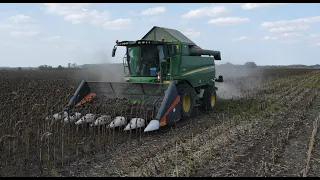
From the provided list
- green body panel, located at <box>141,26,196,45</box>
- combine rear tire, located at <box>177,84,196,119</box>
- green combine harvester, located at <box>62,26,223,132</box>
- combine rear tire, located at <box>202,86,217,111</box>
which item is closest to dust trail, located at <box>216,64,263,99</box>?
combine rear tire, located at <box>202,86,217,111</box>

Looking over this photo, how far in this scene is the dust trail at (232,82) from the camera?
50.7 ft

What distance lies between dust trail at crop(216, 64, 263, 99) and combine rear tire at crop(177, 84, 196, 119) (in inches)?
224

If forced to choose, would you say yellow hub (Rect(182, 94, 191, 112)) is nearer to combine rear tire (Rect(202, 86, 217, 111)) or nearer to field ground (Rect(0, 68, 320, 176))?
field ground (Rect(0, 68, 320, 176))

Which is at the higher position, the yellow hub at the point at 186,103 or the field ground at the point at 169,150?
the yellow hub at the point at 186,103

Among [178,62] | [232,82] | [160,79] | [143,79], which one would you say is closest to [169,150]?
[160,79]

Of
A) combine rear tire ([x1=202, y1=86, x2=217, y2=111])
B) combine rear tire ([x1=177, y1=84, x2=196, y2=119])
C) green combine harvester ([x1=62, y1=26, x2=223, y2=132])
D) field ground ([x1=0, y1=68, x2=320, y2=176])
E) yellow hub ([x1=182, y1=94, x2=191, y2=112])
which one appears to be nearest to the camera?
field ground ([x1=0, y1=68, x2=320, y2=176])

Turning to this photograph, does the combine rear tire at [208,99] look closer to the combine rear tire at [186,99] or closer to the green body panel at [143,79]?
the combine rear tire at [186,99]

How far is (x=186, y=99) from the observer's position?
8648mm

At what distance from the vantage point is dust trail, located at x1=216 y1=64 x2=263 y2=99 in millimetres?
15447

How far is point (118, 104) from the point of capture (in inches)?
295

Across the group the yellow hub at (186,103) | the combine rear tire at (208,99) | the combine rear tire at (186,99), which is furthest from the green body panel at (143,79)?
the combine rear tire at (208,99)

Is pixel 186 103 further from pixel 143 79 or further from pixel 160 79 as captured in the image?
pixel 143 79

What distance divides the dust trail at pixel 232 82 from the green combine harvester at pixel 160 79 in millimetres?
5094

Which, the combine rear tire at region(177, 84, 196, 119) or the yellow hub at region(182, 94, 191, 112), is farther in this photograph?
the yellow hub at region(182, 94, 191, 112)
